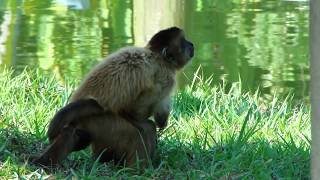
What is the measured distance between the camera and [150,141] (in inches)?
201

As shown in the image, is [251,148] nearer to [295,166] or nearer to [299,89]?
[295,166]

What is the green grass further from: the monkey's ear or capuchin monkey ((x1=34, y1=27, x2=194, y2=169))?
the monkey's ear

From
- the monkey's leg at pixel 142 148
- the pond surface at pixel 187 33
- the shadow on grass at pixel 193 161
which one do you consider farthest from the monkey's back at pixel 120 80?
the pond surface at pixel 187 33

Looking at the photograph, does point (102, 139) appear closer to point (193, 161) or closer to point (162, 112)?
point (162, 112)

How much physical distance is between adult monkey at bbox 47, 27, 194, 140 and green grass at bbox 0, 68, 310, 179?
0.35 meters

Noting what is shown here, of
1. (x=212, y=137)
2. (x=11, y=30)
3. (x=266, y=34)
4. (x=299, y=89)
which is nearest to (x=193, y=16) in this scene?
(x=266, y=34)

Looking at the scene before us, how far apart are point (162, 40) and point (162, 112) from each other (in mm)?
516

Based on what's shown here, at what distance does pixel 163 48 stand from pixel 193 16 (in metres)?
12.5

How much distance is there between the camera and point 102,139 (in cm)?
496

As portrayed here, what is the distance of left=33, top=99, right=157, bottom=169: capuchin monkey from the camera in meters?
4.83

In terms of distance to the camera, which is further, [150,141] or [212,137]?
[212,137]

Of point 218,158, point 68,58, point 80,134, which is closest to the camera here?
point 80,134

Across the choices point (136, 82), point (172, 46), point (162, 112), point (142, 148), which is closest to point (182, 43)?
point (172, 46)

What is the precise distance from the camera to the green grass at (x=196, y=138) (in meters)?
4.91
